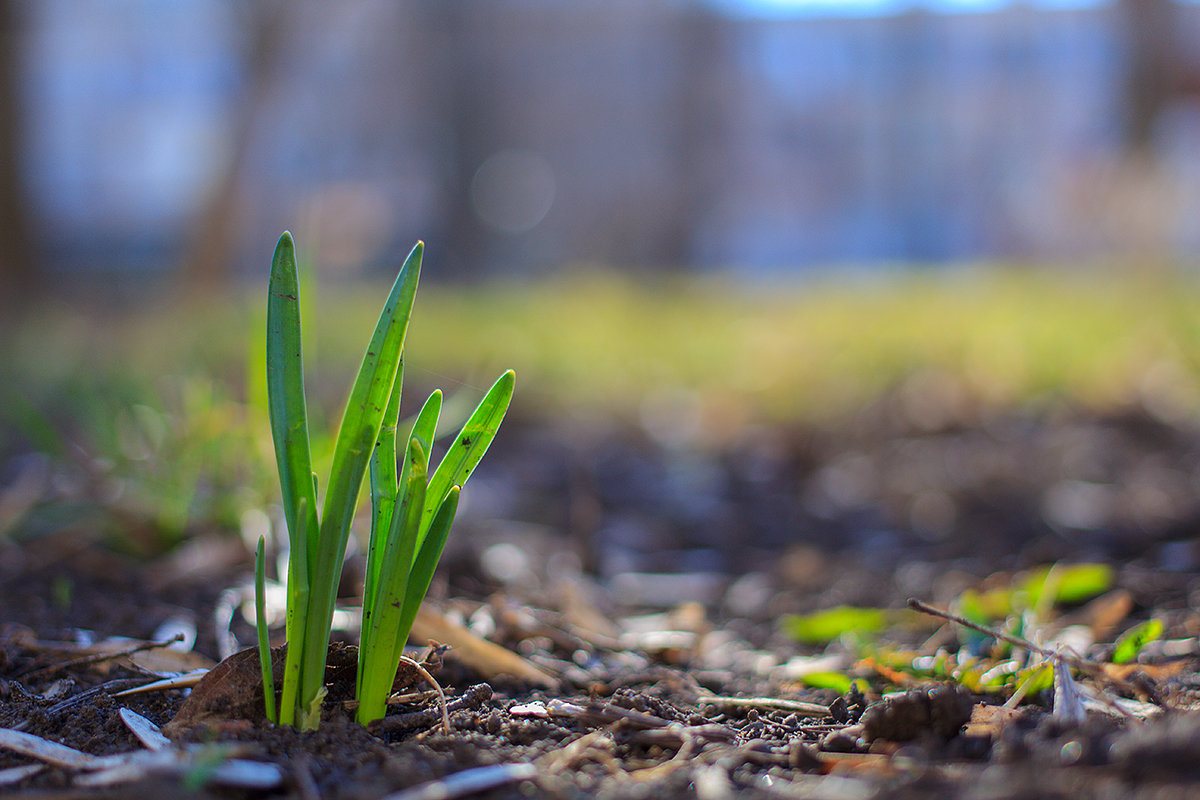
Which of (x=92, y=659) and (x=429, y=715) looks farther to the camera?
(x=92, y=659)

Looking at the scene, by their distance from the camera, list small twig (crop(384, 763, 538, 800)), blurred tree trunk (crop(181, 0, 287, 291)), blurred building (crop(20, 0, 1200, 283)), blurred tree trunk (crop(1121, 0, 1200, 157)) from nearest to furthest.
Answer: small twig (crop(384, 763, 538, 800)) → blurred tree trunk (crop(181, 0, 287, 291)) → blurred tree trunk (crop(1121, 0, 1200, 157)) → blurred building (crop(20, 0, 1200, 283))

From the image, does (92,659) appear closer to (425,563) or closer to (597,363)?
(425,563)

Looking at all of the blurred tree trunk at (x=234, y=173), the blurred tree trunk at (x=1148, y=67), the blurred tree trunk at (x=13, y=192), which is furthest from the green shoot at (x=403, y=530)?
the blurred tree trunk at (x=1148, y=67)

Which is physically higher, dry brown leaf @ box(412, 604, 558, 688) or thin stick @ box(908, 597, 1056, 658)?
thin stick @ box(908, 597, 1056, 658)

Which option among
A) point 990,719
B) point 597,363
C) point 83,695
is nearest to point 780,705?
point 990,719

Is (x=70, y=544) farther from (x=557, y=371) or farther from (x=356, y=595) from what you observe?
(x=557, y=371)

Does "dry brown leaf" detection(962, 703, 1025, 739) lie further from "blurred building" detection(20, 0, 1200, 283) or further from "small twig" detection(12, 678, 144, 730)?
"blurred building" detection(20, 0, 1200, 283)

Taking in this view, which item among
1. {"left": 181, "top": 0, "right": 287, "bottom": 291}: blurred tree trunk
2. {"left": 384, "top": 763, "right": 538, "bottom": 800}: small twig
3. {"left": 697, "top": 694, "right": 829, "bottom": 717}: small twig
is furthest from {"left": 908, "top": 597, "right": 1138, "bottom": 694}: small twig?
{"left": 181, "top": 0, "right": 287, "bottom": 291}: blurred tree trunk
